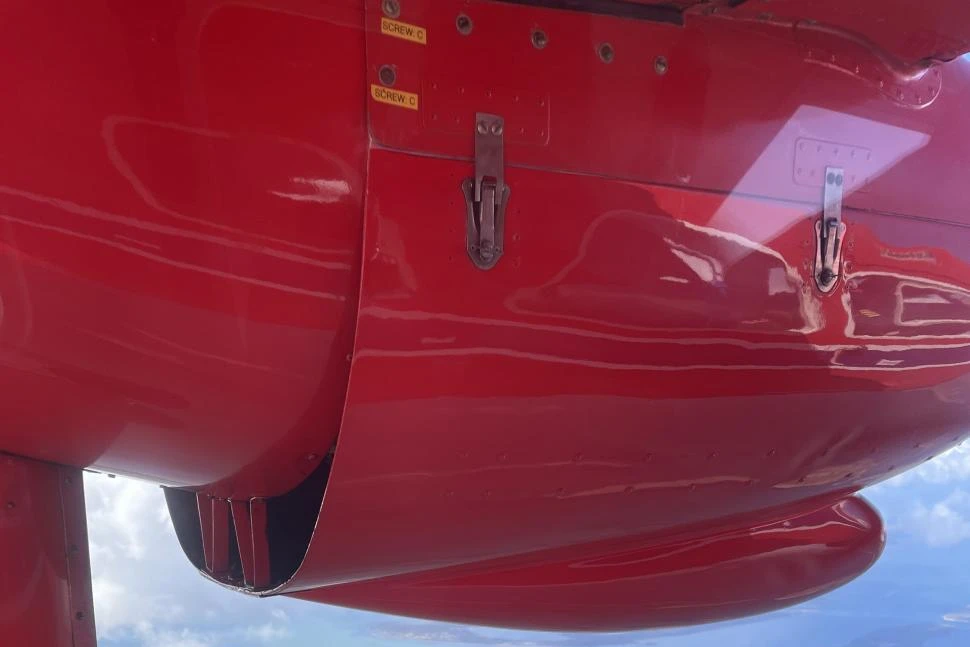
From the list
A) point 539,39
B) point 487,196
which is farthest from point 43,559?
point 539,39

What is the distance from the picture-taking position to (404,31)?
1826 mm

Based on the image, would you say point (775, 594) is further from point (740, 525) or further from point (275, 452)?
point (275, 452)

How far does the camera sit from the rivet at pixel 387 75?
1.79 metres

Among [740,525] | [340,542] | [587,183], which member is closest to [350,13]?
[587,183]

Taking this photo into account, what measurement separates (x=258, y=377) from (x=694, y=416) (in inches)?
36.6

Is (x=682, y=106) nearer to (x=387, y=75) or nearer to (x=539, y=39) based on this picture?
(x=539, y=39)

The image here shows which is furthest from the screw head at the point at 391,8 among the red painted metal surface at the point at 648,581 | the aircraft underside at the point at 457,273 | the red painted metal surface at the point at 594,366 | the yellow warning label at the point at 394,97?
the red painted metal surface at the point at 648,581

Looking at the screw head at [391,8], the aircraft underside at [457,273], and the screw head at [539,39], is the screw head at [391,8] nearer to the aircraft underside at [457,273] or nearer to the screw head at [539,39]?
the aircraft underside at [457,273]

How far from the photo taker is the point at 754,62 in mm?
2246

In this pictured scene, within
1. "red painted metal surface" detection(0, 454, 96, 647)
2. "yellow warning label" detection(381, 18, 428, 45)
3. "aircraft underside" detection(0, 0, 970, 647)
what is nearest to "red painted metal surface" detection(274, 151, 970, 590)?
"aircraft underside" detection(0, 0, 970, 647)

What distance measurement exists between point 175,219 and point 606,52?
89 centimetres

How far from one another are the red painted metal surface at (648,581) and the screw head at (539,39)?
1.26m

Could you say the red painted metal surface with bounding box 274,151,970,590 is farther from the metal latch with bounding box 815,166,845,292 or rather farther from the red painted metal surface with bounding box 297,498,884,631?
the red painted metal surface with bounding box 297,498,884,631

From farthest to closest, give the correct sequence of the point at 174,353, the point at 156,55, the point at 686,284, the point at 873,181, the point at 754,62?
the point at 873,181, the point at 754,62, the point at 686,284, the point at 174,353, the point at 156,55
